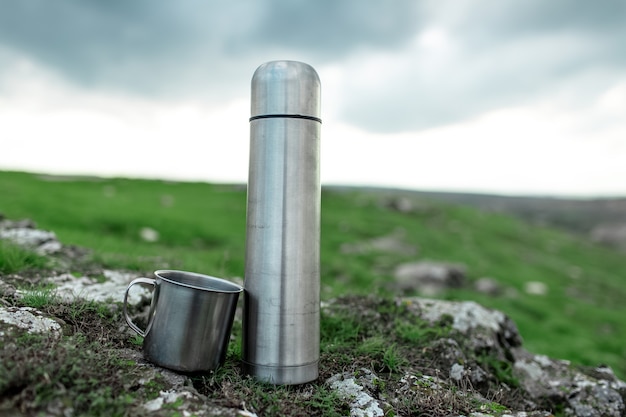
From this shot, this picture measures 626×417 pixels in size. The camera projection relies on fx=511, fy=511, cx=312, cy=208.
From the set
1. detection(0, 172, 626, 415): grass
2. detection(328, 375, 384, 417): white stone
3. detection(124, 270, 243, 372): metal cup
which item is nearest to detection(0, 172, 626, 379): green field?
detection(0, 172, 626, 415): grass

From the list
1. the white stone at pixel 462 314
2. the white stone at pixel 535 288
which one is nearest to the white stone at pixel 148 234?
the white stone at pixel 462 314

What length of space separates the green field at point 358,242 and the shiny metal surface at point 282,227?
8.50 ft

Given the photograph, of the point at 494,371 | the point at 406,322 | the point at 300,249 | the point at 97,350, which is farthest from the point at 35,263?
the point at 494,371

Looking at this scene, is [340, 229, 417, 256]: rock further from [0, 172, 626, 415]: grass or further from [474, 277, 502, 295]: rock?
[474, 277, 502, 295]: rock

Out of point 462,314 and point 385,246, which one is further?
point 385,246

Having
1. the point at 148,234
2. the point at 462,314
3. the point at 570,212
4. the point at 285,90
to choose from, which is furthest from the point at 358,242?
the point at 570,212

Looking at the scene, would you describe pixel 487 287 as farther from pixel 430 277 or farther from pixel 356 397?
pixel 356 397

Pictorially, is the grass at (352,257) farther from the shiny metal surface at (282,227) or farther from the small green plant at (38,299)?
the shiny metal surface at (282,227)

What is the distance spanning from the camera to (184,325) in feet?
12.0

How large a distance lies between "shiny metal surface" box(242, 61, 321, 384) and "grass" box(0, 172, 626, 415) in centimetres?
27

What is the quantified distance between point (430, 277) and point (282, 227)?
10974mm

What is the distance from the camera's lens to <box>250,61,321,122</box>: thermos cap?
384 cm

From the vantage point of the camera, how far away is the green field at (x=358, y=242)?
A: 1038cm

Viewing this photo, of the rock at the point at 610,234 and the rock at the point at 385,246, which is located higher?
the rock at the point at 385,246
